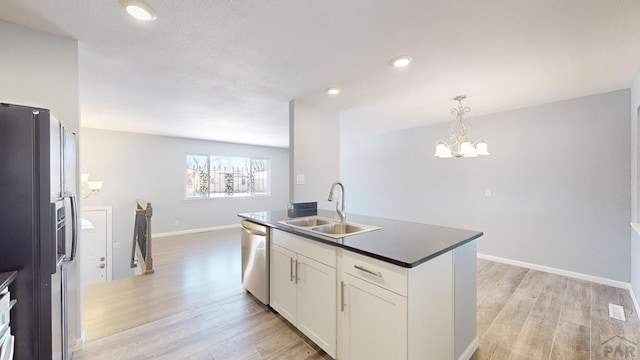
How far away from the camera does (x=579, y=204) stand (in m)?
3.14

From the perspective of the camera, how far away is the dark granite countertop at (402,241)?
131 cm

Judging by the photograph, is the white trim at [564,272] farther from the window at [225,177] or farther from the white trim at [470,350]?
the window at [225,177]

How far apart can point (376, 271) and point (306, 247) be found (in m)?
0.68

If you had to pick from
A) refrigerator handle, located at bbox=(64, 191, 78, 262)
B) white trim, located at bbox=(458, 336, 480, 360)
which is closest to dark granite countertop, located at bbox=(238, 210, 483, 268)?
white trim, located at bbox=(458, 336, 480, 360)

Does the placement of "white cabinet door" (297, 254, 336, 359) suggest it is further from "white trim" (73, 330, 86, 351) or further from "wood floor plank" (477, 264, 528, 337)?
"white trim" (73, 330, 86, 351)

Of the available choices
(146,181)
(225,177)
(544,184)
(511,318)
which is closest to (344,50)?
(511,318)

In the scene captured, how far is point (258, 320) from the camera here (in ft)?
7.44

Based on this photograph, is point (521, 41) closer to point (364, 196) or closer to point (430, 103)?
point (430, 103)

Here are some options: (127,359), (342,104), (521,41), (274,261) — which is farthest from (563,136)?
(127,359)

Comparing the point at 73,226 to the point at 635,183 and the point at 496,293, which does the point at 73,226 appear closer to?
the point at 496,293

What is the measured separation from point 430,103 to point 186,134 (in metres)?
5.04

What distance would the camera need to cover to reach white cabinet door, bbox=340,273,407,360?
1.28 m

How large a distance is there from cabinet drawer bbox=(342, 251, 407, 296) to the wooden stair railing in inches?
125

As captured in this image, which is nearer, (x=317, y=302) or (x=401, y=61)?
(x=317, y=302)
